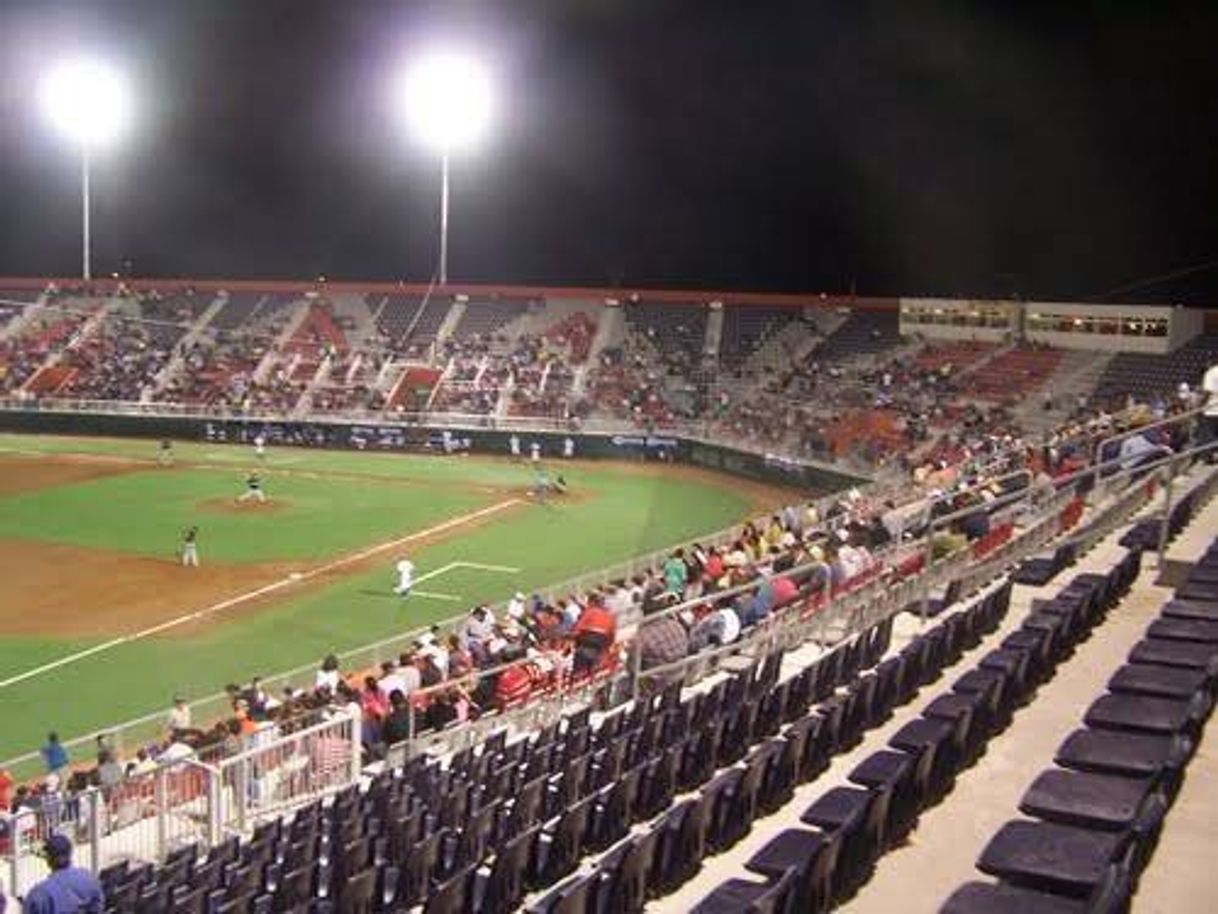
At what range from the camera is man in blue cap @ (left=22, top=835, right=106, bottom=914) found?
702cm

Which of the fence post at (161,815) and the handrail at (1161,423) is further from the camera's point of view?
the handrail at (1161,423)

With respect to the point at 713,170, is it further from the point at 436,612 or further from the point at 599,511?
the point at 436,612

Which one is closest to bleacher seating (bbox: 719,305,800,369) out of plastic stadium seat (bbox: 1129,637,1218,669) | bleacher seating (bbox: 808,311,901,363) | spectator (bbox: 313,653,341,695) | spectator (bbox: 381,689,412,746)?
bleacher seating (bbox: 808,311,901,363)

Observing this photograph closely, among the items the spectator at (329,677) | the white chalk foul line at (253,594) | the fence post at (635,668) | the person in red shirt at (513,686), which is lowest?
the white chalk foul line at (253,594)

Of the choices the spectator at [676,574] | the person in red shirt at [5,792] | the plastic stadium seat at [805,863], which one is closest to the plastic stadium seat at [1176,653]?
the plastic stadium seat at [805,863]

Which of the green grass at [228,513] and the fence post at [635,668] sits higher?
the fence post at [635,668]

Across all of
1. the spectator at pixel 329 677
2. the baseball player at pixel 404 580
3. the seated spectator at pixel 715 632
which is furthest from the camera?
the baseball player at pixel 404 580

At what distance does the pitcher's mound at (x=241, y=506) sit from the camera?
117ft

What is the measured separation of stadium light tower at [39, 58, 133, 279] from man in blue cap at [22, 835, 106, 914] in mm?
46430

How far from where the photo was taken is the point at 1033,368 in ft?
136

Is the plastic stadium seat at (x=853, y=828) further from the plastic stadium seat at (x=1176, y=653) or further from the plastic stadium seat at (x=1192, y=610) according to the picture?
the plastic stadium seat at (x=1192, y=610)

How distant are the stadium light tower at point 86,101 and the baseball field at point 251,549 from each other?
40.9 ft

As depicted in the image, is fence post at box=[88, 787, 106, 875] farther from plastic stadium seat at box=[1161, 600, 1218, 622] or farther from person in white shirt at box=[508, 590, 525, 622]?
person in white shirt at box=[508, 590, 525, 622]

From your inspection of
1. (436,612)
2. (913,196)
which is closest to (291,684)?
(436,612)
